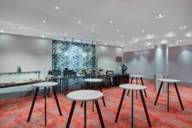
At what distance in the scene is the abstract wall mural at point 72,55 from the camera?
8359 millimetres

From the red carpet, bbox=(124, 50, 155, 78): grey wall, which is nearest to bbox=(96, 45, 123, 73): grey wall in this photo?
bbox=(124, 50, 155, 78): grey wall

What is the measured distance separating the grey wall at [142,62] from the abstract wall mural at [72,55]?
5.55m

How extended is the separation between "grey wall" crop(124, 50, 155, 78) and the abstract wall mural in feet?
18.2

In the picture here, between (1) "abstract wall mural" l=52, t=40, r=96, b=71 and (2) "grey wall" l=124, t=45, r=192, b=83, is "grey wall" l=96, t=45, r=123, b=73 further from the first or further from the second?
(2) "grey wall" l=124, t=45, r=192, b=83

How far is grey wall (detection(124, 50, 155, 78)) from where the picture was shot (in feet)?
40.0

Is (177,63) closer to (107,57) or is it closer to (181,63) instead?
(181,63)

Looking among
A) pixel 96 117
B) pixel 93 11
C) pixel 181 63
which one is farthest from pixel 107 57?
pixel 96 117

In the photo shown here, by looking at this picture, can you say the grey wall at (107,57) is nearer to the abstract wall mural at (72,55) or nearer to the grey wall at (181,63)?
the abstract wall mural at (72,55)

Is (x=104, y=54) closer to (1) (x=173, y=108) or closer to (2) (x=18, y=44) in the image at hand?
(2) (x=18, y=44)

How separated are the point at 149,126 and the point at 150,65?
1025 centimetres

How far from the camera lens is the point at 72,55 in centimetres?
902

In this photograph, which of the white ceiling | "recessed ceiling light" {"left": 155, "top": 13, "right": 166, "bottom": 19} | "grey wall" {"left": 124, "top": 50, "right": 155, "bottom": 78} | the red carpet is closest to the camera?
the red carpet

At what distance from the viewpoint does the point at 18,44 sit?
6758 mm

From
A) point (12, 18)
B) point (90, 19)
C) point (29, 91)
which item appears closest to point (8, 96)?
point (29, 91)
